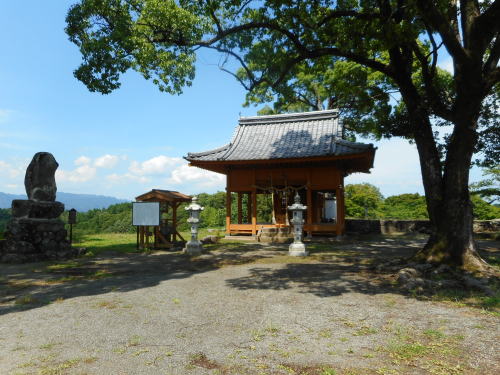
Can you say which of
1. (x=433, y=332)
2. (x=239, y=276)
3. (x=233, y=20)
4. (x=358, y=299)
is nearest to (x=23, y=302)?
(x=239, y=276)

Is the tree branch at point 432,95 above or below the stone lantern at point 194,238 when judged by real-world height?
above

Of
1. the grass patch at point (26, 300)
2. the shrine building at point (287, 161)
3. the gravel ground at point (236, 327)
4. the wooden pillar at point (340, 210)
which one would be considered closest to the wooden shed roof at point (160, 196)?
the shrine building at point (287, 161)

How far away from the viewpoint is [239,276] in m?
7.21

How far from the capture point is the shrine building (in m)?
14.9

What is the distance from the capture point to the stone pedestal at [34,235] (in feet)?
30.9

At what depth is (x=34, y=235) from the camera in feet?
32.0

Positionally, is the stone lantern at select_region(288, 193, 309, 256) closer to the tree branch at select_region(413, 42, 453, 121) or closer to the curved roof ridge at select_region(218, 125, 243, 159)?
the tree branch at select_region(413, 42, 453, 121)

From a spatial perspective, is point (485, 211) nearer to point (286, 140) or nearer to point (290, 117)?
point (290, 117)

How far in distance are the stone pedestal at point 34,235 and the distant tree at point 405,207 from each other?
21.4 meters

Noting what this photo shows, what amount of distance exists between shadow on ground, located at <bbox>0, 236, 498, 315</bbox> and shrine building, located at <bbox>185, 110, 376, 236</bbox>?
14.5ft

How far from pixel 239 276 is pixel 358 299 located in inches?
108

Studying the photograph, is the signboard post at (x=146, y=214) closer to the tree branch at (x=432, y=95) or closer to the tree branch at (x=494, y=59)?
the tree branch at (x=432, y=95)

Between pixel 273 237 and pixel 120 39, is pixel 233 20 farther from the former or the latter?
pixel 273 237

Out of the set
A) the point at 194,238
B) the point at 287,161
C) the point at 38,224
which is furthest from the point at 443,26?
the point at 38,224
